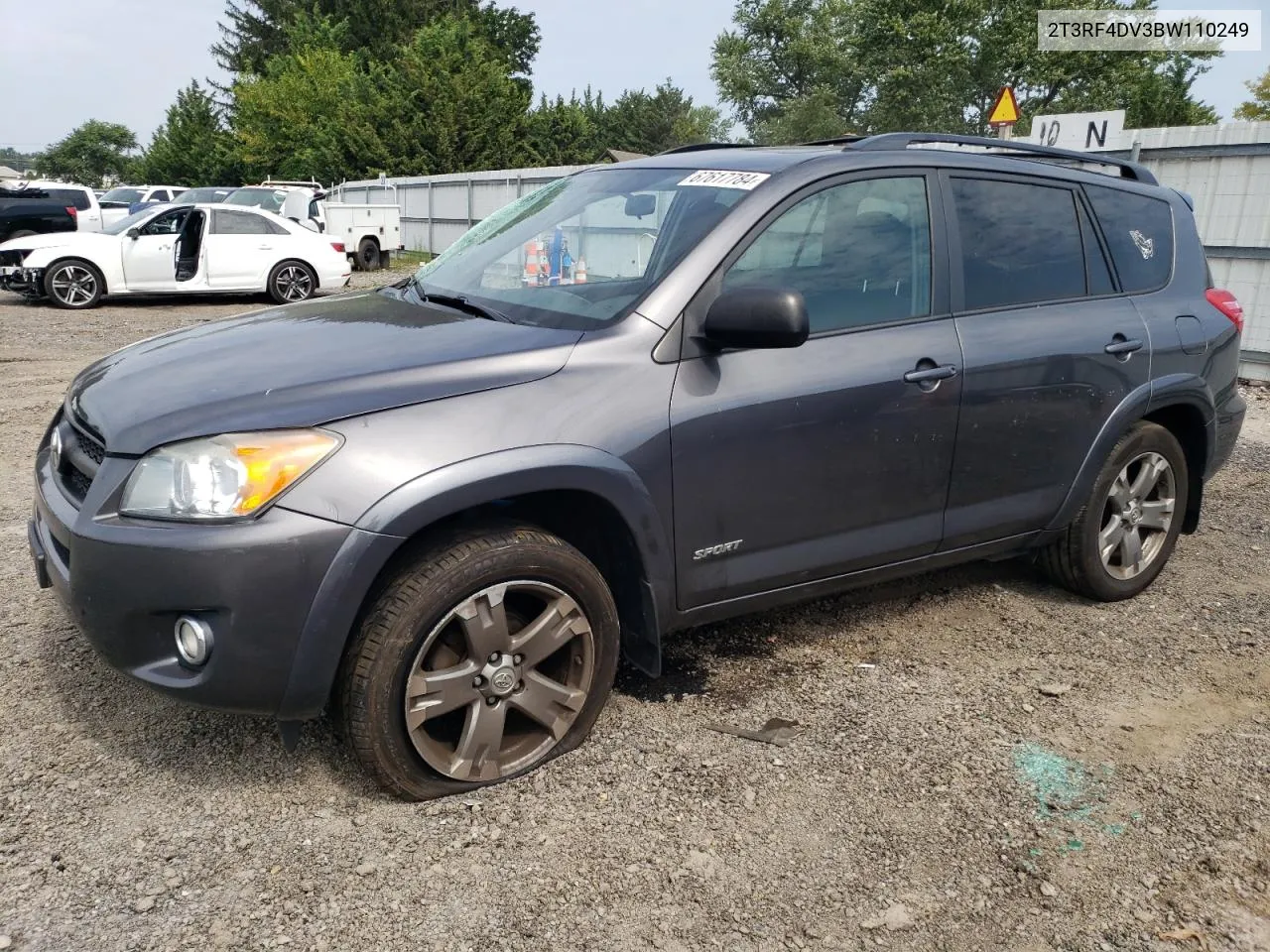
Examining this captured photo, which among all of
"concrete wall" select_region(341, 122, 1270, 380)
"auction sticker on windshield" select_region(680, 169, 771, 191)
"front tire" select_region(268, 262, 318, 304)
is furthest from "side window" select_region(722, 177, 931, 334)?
"front tire" select_region(268, 262, 318, 304)

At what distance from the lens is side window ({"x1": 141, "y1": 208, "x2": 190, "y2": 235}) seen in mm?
14148

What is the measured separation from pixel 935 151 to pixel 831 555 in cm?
147

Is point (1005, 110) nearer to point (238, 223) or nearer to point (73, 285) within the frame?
point (238, 223)

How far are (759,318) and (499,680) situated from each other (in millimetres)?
1192

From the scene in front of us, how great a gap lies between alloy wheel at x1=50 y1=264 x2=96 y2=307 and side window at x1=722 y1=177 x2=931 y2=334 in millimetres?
13473

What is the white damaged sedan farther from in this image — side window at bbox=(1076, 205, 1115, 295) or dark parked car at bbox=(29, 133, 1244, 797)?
side window at bbox=(1076, 205, 1115, 295)

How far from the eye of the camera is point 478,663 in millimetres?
2658

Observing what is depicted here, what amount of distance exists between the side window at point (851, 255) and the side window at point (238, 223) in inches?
510

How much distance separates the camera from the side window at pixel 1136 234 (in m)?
3.98

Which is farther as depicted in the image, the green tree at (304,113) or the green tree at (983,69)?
the green tree at (983,69)

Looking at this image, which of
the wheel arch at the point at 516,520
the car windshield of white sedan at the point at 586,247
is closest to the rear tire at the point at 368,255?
the car windshield of white sedan at the point at 586,247

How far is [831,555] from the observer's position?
128 inches

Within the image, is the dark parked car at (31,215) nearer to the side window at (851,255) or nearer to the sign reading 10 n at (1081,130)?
the sign reading 10 n at (1081,130)

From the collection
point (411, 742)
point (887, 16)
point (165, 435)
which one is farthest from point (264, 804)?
point (887, 16)
